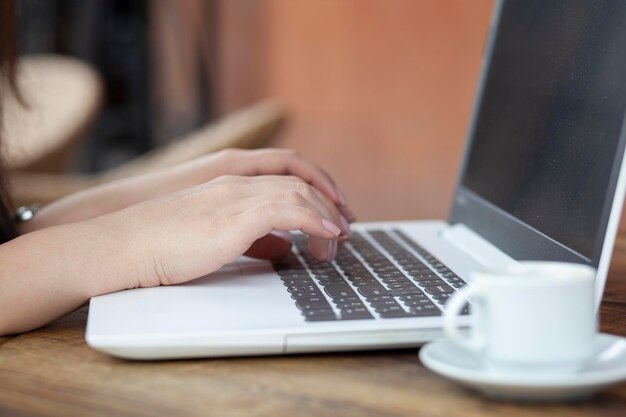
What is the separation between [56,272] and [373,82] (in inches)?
114

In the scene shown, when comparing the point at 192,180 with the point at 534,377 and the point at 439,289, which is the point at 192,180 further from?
the point at 534,377

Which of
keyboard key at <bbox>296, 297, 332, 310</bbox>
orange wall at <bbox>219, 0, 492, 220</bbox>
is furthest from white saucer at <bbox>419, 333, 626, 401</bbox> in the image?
orange wall at <bbox>219, 0, 492, 220</bbox>

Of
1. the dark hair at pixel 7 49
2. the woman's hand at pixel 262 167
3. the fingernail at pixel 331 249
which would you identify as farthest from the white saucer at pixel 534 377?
the dark hair at pixel 7 49

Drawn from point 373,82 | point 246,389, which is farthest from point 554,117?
point 373,82

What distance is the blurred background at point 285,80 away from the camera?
3.24 meters

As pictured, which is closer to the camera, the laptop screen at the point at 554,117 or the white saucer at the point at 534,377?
the white saucer at the point at 534,377

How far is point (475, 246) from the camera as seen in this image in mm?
1023

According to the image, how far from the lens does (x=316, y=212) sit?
2.62ft

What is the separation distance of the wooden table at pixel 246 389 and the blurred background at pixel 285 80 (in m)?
1.82

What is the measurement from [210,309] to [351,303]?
11 centimetres

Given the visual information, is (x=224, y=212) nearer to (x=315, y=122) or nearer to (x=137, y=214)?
(x=137, y=214)

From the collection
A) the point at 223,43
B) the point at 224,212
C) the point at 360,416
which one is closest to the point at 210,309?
the point at 224,212

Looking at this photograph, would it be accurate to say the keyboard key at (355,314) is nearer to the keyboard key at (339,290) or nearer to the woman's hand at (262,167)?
the keyboard key at (339,290)

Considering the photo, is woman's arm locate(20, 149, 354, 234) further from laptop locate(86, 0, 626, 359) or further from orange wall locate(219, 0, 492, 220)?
orange wall locate(219, 0, 492, 220)
